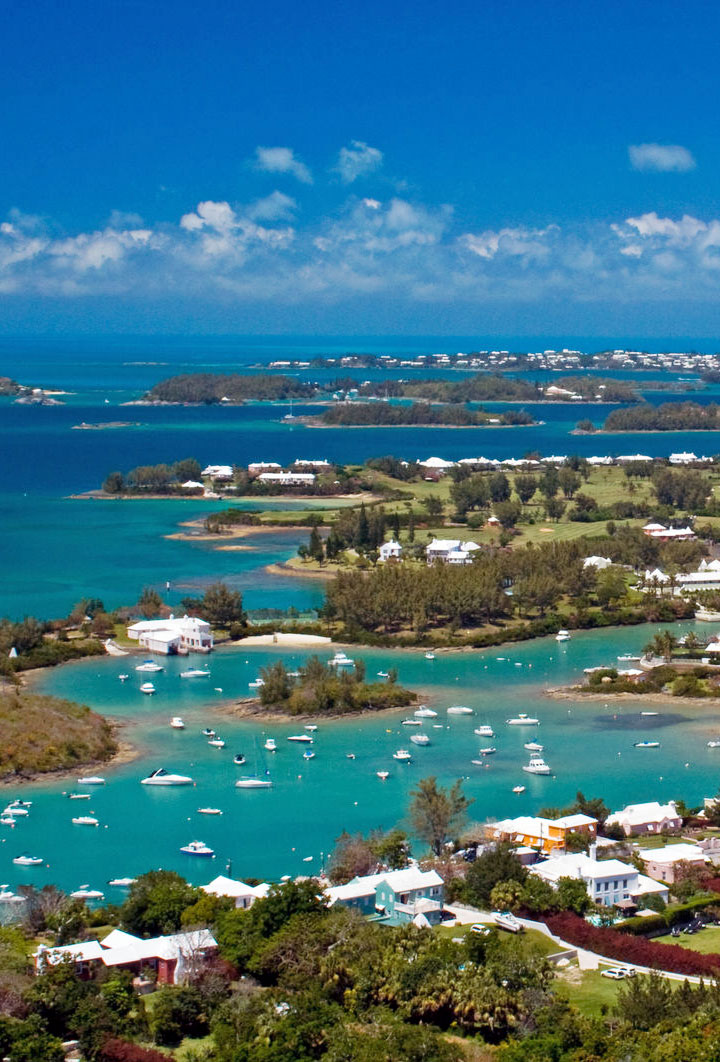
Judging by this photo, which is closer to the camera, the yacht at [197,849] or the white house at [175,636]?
the yacht at [197,849]

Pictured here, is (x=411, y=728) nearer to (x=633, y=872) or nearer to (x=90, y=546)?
(x=633, y=872)

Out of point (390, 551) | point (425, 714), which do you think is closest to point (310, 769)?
point (425, 714)

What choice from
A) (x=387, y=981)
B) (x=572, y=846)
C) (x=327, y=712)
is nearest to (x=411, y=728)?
(x=327, y=712)

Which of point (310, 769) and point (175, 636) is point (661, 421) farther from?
point (310, 769)

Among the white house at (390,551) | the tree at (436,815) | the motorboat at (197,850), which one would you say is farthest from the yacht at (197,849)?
the white house at (390,551)

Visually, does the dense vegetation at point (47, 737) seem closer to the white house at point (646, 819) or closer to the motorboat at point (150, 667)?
the motorboat at point (150, 667)
